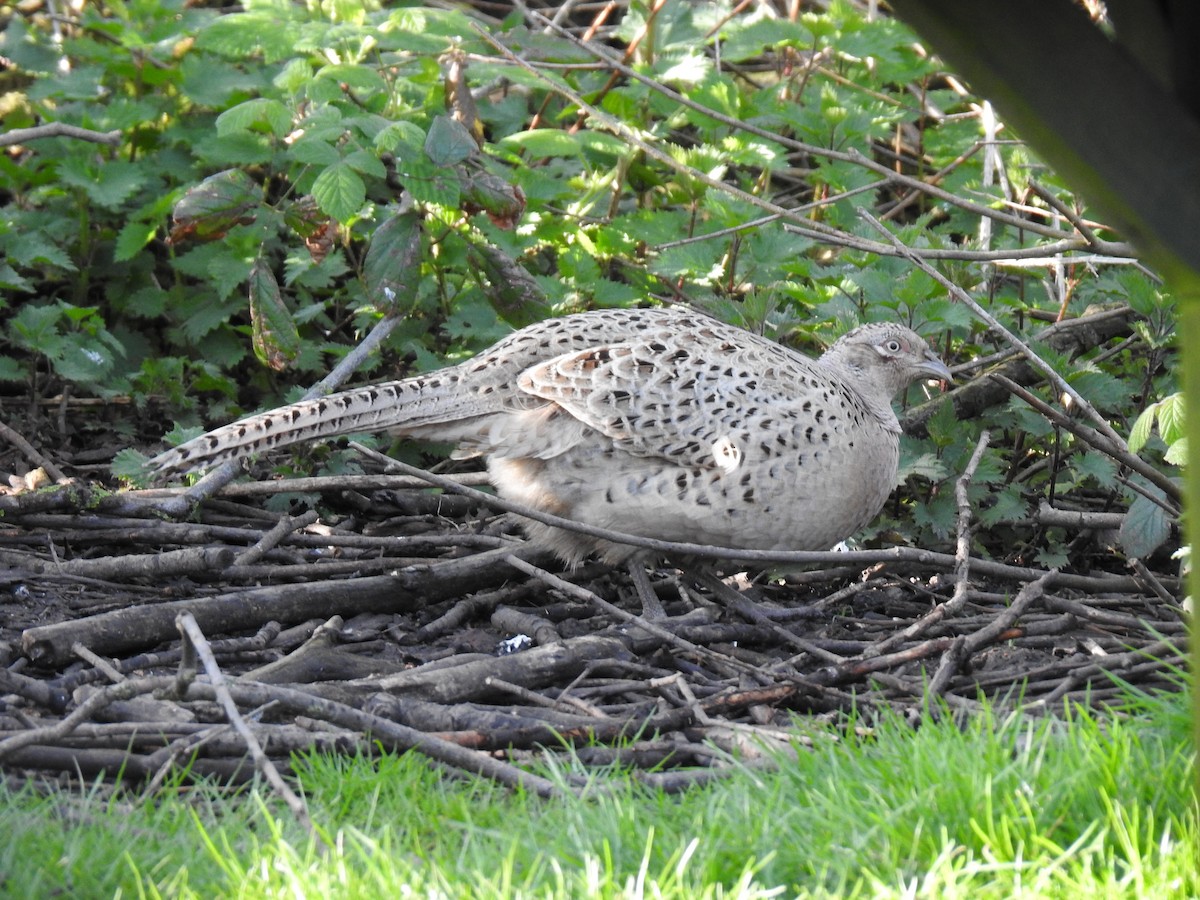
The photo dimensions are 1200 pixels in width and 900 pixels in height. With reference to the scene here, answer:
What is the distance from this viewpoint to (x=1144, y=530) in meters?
4.12

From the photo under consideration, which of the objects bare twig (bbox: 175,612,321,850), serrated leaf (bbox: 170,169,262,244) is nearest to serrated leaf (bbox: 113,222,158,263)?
serrated leaf (bbox: 170,169,262,244)

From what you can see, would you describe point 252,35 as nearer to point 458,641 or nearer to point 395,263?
point 395,263

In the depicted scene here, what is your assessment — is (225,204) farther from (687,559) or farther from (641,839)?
(641,839)

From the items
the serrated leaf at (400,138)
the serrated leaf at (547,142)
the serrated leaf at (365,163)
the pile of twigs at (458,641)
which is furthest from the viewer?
the serrated leaf at (547,142)

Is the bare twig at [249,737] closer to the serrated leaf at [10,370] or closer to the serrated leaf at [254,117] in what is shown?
the serrated leaf at [254,117]

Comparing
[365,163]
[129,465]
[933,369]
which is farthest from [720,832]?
[365,163]

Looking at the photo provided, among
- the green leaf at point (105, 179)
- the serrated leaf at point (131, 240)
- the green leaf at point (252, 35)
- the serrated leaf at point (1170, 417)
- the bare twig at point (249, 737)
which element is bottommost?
the serrated leaf at point (131, 240)

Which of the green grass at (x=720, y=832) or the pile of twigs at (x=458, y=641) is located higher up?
the green grass at (x=720, y=832)

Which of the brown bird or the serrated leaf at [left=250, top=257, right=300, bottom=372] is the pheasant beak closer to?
the brown bird

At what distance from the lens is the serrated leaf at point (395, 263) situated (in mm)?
5199

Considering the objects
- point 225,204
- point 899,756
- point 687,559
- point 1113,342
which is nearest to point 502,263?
point 225,204

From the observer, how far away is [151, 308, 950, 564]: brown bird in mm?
4457

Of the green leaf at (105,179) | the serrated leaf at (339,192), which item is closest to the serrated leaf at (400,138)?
the serrated leaf at (339,192)

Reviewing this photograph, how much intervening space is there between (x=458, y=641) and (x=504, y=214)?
5.63ft
